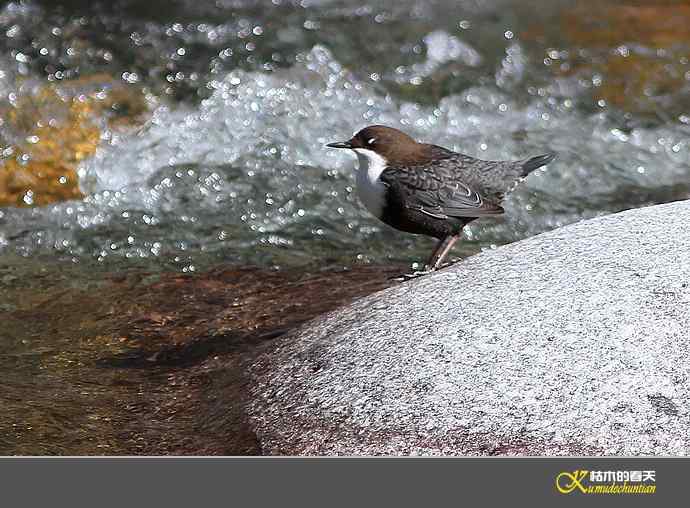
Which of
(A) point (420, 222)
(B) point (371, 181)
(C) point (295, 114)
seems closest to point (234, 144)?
(C) point (295, 114)

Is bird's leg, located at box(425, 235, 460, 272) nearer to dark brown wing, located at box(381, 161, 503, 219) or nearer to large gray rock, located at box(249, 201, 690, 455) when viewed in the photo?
dark brown wing, located at box(381, 161, 503, 219)

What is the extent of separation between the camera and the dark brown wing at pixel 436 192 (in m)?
5.05

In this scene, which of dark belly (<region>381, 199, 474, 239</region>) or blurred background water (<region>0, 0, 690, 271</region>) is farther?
blurred background water (<region>0, 0, 690, 271</region>)

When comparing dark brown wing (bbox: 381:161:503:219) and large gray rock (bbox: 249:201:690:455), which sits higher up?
large gray rock (bbox: 249:201:690:455)

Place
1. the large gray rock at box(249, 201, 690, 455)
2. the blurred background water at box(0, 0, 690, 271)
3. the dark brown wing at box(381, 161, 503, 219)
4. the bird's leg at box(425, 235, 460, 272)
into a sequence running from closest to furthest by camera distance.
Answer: the large gray rock at box(249, 201, 690, 455)
the dark brown wing at box(381, 161, 503, 219)
the bird's leg at box(425, 235, 460, 272)
the blurred background water at box(0, 0, 690, 271)

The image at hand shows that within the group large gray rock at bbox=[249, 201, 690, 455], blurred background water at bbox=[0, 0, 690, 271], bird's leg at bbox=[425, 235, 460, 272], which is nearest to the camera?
large gray rock at bbox=[249, 201, 690, 455]

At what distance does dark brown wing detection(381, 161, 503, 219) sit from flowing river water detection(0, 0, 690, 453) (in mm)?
681

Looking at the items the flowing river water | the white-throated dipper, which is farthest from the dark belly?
the flowing river water

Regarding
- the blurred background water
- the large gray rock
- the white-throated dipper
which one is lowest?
the blurred background water

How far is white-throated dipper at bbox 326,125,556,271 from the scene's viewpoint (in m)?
5.06

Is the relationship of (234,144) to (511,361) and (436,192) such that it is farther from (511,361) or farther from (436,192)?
(511,361)

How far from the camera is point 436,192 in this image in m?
5.06

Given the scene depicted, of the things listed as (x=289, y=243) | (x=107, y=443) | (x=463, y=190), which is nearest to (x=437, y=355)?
(x=107, y=443)

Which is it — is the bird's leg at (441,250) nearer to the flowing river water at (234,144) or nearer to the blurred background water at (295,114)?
the flowing river water at (234,144)
